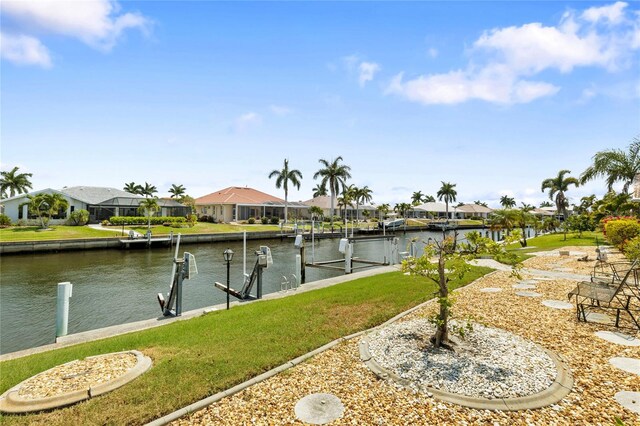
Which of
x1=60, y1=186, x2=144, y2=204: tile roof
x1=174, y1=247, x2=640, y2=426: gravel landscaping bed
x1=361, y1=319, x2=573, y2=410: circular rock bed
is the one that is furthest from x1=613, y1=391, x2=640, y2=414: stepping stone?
x1=60, y1=186, x2=144, y2=204: tile roof

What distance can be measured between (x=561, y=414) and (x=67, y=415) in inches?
218

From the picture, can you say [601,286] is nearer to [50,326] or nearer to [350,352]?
[350,352]

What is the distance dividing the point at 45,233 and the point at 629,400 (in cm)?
4059

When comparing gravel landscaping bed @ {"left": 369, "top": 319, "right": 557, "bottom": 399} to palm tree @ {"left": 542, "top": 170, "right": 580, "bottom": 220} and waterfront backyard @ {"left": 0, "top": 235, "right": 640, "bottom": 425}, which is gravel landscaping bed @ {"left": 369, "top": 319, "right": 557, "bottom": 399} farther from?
palm tree @ {"left": 542, "top": 170, "right": 580, "bottom": 220}

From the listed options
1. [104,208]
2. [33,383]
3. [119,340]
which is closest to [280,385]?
[33,383]

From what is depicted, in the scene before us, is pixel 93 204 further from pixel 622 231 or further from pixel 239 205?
pixel 622 231

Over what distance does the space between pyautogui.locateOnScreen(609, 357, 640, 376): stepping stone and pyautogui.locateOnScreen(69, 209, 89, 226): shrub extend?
48.2m

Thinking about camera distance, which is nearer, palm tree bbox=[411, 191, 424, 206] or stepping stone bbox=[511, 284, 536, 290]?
stepping stone bbox=[511, 284, 536, 290]

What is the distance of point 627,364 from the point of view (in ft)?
15.5

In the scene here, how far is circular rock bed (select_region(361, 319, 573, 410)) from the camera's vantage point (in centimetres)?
402

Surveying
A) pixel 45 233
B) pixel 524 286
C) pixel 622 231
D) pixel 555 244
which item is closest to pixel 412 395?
pixel 524 286

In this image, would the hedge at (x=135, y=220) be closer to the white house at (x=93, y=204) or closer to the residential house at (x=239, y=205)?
the white house at (x=93, y=204)

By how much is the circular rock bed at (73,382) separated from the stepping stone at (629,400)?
6.09 m

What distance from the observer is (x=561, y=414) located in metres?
3.68
